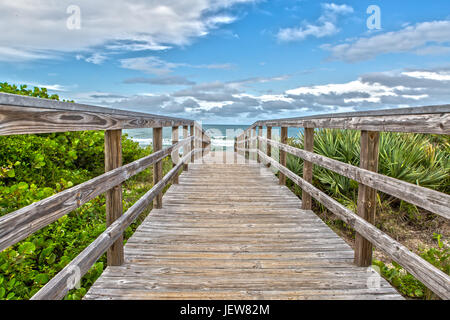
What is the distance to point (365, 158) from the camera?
291 centimetres

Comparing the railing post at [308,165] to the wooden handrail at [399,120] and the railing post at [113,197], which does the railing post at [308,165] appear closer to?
the wooden handrail at [399,120]

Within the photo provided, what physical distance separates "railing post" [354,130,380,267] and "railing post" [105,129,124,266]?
2.21 m

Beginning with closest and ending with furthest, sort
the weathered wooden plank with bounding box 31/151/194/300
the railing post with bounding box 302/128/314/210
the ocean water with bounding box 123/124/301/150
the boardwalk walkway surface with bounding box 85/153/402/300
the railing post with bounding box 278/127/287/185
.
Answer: the weathered wooden plank with bounding box 31/151/194/300
the boardwalk walkway surface with bounding box 85/153/402/300
the railing post with bounding box 302/128/314/210
the railing post with bounding box 278/127/287/185
the ocean water with bounding box 123/124/301/150

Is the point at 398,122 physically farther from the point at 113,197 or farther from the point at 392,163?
the point at 392,163

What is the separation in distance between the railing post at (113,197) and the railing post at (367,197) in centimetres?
221

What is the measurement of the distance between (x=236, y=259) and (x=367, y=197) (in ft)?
4.44

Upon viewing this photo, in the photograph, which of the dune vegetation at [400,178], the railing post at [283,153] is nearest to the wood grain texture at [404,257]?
the dune vegetation at [400,178]

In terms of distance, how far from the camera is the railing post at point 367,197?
2.86 meters

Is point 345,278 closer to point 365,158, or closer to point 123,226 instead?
point 365,158

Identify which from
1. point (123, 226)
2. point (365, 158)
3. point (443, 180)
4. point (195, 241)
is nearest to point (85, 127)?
point (123, 226)

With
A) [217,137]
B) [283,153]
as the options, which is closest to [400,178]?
[283,153]

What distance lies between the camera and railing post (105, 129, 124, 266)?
111 inches

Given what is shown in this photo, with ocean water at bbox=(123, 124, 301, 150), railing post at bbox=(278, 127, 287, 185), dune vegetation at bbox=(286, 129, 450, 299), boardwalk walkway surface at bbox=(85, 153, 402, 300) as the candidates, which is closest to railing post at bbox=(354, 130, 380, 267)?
boardwalk walkway surface at bbox=(85, 153, 402, 300)

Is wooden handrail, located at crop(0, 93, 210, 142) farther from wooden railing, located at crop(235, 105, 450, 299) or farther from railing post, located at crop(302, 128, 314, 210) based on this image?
railing post, located at crop(302, 128, 314, 210)
